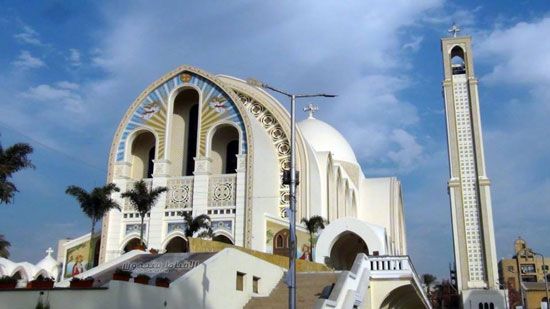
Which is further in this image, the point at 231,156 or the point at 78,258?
the point at 231,156

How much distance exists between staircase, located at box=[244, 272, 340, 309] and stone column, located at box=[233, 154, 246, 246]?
1221cm

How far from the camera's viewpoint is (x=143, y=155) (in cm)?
3575

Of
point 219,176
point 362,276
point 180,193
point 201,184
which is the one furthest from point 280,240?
point 362,276

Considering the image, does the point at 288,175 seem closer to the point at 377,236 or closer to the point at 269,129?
the point at 377,236

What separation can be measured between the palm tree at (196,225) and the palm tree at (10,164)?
364 inches

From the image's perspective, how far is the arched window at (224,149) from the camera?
113ft

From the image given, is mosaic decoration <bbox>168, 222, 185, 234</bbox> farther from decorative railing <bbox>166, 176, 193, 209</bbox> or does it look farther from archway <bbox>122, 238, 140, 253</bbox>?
archway <bbox>122, 238, 140, 253</bbox>

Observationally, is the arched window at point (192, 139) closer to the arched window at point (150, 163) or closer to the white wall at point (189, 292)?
the arched window at point (150, 163)

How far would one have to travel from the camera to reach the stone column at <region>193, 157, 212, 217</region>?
31.6 metres

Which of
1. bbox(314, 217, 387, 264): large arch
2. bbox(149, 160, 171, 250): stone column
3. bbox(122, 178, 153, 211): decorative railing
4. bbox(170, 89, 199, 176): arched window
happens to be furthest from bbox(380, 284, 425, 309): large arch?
bbox(170, 89, 199, 176): arched window

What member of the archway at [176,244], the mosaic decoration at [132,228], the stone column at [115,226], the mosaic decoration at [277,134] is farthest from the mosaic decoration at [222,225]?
the stone column at [115,226]

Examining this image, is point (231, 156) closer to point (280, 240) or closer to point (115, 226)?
point (280, 240)

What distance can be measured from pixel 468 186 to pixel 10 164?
36.3m

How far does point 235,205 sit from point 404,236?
94.7ft
